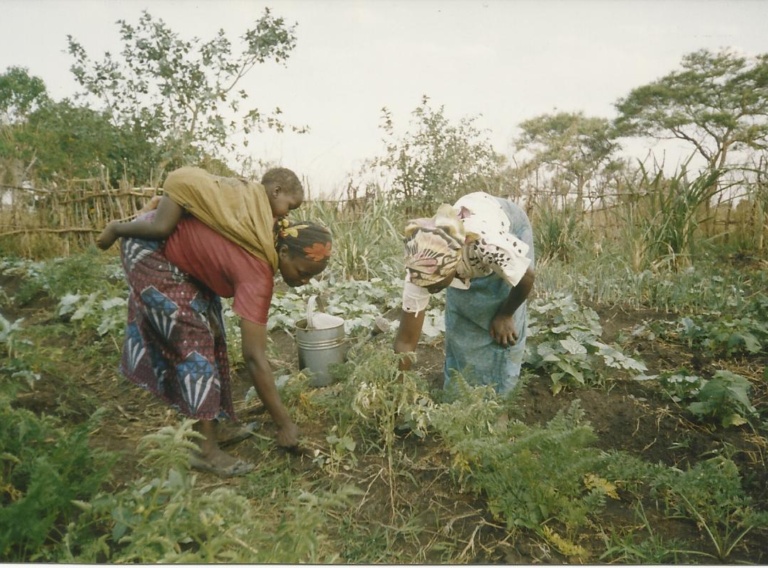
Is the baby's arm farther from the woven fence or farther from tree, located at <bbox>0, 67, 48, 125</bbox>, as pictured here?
the woven fence

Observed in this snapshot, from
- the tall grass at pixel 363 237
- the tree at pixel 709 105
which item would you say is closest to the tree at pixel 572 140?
the tree at pixel 709 105

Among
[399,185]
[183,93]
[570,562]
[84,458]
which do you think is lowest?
[570,562]

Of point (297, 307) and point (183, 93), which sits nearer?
point (297, 307)

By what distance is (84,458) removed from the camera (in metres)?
1.59

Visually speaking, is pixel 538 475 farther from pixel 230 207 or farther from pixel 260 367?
pixel 230 207

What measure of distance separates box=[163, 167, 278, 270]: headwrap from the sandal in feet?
2.79

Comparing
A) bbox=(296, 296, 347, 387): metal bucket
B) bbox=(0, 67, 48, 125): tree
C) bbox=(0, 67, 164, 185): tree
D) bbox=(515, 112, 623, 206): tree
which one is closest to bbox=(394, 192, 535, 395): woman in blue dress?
bbox=(296, 296, 347, 387): metal bucket

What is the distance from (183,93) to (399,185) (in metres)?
3.79

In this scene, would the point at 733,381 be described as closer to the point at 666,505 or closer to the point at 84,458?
the point at 666,505

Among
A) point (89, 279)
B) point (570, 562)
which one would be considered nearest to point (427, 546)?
point (570, 562)

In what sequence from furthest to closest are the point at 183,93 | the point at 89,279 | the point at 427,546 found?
the point at 183,93
the point at 89,279
the point at 427,546

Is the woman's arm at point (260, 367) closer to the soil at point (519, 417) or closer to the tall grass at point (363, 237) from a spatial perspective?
the soil at point (519, 417)

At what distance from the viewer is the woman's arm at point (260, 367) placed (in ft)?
6.61

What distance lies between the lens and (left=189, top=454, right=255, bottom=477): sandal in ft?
7.18
